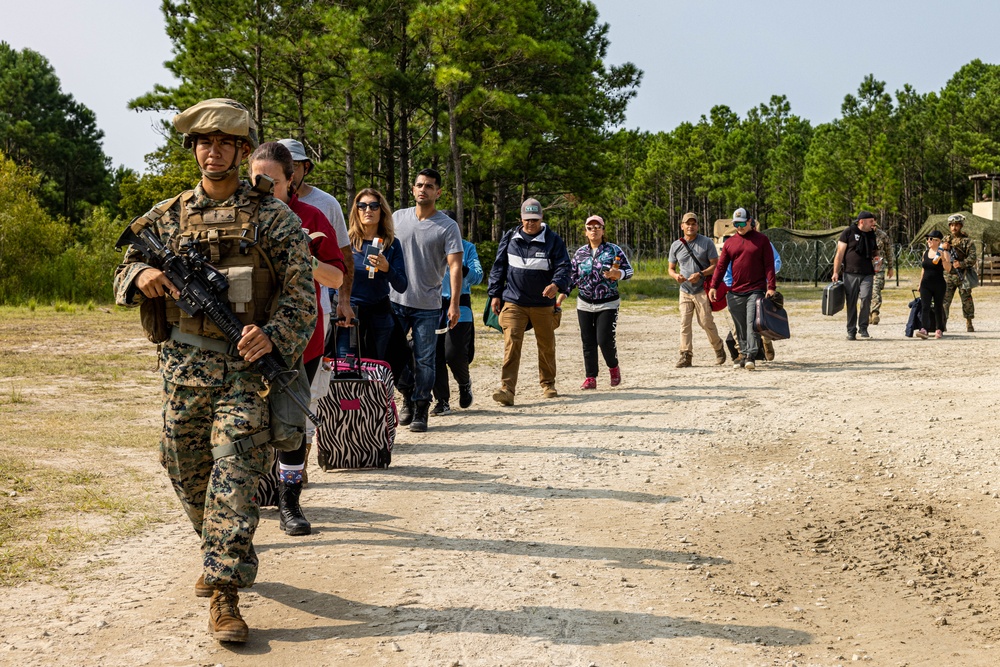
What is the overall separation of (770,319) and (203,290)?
9774 millimetres

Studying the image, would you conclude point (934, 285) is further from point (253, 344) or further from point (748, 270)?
point (253, 344)

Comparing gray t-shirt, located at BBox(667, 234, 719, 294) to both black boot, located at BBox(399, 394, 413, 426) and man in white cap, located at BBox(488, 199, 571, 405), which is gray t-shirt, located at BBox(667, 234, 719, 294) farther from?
black boot, located at BBox(399, 394, 413, 426)

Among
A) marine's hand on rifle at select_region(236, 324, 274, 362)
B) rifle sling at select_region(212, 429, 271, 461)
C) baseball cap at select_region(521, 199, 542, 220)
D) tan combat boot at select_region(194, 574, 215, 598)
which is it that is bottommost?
tan combat boot at select_region(194, 574, 215, 598)

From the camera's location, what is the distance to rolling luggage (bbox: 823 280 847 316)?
17.2m

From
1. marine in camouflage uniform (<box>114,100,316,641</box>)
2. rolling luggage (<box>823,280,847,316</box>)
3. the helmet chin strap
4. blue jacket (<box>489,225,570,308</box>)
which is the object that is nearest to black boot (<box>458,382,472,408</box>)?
blue jacket (<box>489,225,570,308</box>)

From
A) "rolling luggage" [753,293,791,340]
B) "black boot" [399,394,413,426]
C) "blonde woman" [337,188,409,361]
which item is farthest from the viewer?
"rolling luggage" [753,293,791,340]

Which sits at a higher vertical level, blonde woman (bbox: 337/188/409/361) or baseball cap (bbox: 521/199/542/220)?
baseball cap (bbox: 521/199/542/220)

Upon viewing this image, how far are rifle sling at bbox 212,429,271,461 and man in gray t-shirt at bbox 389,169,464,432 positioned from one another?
4.73m

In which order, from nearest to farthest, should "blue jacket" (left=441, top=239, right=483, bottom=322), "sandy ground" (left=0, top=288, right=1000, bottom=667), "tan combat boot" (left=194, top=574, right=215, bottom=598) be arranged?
"sandy ground" (left=0, top=288, right=1000, bottom=667), "tan combat boot" (left=194, top=574, right=215, bottom=598), "blue jacket" (left=441, top=239, right=483, bottom=322)

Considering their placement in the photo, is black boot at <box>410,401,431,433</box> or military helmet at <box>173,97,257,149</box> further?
black boot at <box>410,401,431,433</box>

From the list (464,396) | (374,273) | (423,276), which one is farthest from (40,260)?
(374,273)

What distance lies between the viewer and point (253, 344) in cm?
408

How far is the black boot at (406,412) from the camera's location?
9.37 meters

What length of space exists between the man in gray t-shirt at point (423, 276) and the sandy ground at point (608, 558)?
0.43m
